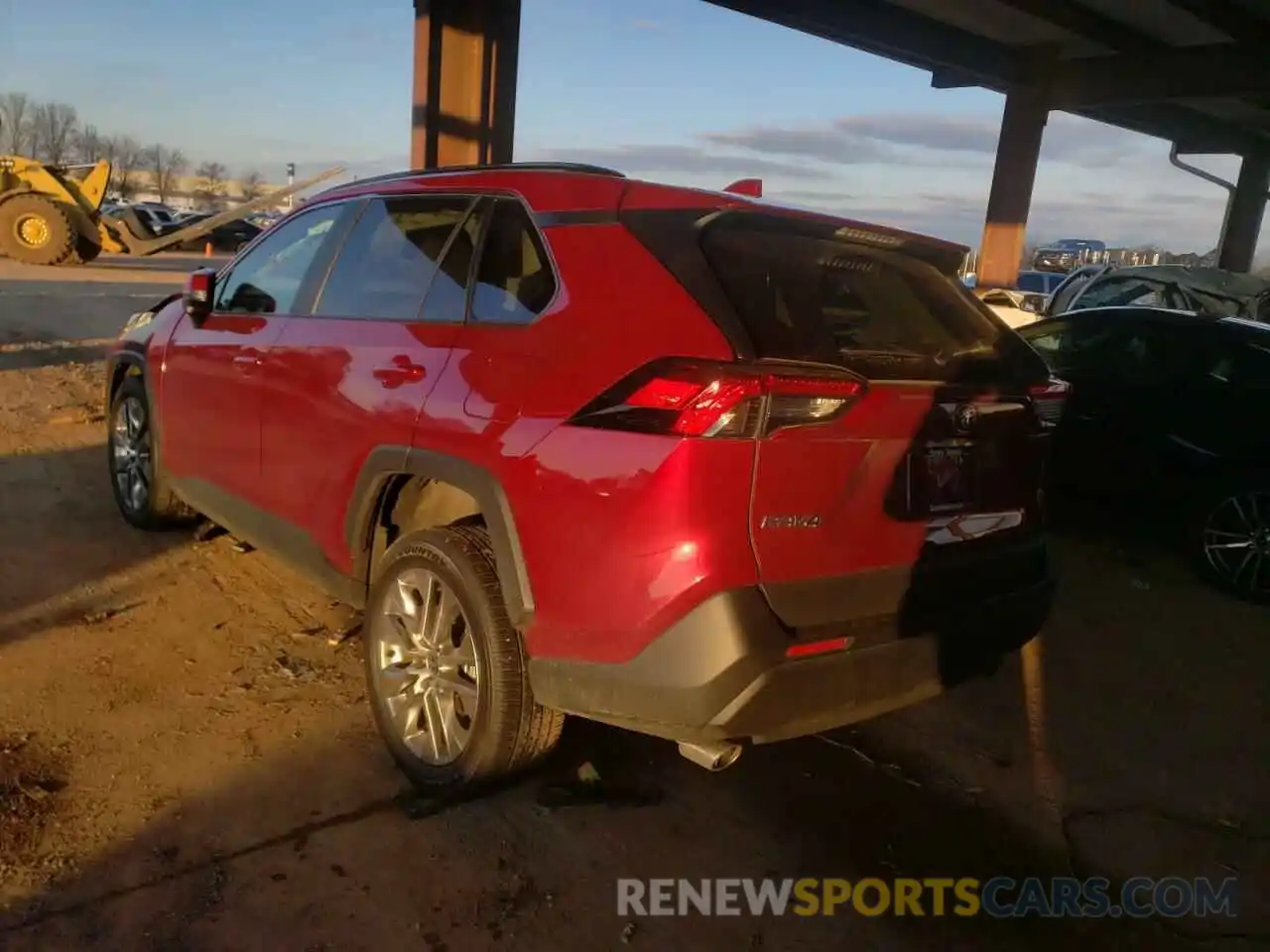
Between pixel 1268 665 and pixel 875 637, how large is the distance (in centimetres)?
329

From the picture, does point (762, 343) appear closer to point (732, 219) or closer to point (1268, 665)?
point (732, 219)

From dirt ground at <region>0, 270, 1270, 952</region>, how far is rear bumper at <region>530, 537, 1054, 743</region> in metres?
0.53

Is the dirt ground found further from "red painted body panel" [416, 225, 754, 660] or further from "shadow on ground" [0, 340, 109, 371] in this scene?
"shadow on ground" [0, 340, 109, 371]

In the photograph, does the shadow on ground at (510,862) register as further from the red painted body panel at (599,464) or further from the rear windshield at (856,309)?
the rear windshield at (856,309)

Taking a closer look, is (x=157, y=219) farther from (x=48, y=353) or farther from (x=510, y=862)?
(x=510, y=862)

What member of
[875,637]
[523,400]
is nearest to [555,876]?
[875,637]

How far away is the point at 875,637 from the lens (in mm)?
2510

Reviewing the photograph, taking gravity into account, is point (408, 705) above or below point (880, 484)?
below

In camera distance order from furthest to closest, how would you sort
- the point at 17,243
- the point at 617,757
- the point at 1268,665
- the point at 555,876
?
the point at 17,243 < the point at 1268,665 < the point at 617,757 < the point at 555,876

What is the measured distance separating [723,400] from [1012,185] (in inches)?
617

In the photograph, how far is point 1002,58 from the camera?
15.1 metres

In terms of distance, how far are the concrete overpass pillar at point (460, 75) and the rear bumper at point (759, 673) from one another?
7.84 m

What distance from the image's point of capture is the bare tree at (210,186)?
253 feet

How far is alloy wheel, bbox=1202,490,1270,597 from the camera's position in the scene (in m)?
5.48
